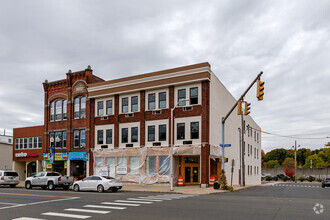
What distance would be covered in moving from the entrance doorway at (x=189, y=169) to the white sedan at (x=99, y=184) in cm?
916

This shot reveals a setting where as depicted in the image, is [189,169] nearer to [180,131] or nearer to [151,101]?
[180,131]

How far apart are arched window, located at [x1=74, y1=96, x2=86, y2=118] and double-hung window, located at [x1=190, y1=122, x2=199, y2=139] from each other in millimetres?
14982

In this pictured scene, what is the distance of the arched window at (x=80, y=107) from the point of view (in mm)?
39388

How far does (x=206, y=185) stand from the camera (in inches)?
1162

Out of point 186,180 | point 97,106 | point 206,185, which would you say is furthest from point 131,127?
point 206,185

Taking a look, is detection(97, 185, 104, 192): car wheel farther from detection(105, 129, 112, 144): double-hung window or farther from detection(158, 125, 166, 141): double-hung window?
detection(105, 129, 112, 144): double-hung window

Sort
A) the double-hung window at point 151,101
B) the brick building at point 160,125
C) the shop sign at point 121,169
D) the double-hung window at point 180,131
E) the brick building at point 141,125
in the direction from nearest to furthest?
1. the brick building at point 160,125
2. the brick building at point 141,125
3. the double-hung window at point 180,131
4. the double-hung window at point 151,101
5. the shop sign at point 121,169

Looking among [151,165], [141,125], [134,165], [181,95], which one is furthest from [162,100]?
[134,165]

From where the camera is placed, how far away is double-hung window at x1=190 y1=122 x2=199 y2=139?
102 feet

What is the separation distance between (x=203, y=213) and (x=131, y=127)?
23.3 metres

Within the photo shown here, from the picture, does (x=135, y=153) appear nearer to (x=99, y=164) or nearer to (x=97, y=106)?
(x=99, y=164)

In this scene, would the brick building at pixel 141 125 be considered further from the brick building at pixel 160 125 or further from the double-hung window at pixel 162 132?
the double-hung window at pixel 162 132

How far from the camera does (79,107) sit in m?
39.8

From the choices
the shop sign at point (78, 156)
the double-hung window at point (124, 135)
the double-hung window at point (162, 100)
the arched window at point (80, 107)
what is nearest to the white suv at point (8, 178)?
the shop sign at point (78, 156)
